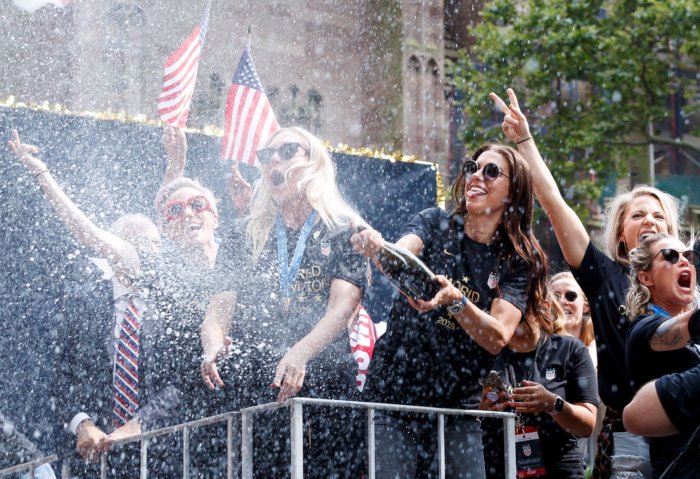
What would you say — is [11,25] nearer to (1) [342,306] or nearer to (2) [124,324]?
(2) [124,324]

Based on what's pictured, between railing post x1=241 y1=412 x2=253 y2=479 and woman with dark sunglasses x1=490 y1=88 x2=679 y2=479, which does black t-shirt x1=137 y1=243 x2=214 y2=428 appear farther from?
woman with dark sunglasses x1=490 y1=88 x2=679 y2=479

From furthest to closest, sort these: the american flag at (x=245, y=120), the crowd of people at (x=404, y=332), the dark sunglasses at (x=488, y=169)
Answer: the american flag at (x=245, y=120) → the dark sunglasses at (x=488, y=169) → the crowd of people at (x=404, y=332)

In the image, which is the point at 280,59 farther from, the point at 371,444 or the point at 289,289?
the point at 371,444

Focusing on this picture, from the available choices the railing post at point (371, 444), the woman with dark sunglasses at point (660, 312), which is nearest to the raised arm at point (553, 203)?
the woman with dark sunglasses at point (660, 312)

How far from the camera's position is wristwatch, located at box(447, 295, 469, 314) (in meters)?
4.13

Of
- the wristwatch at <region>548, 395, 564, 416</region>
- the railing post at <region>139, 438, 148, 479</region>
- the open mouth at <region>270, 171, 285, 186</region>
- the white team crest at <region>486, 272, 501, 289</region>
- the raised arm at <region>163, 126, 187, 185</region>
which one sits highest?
the raised arm at <region>163, 126, 187, 185</region>

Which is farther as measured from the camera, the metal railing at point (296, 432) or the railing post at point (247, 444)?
the railing post at point (247, 444)

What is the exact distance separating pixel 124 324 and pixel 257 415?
1744 mm

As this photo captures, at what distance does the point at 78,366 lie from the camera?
5.73 m

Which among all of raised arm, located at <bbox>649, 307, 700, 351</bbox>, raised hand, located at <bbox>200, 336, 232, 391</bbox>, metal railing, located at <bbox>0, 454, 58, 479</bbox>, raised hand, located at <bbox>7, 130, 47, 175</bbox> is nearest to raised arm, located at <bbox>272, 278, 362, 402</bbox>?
raised hand, located at <bbox>200, 336, 232, 391</bbox>

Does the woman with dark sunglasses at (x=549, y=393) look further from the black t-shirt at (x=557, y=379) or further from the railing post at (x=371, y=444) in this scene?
the railing post at (x=371, y=444)

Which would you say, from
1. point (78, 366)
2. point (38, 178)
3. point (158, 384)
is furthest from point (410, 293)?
point (38, 178)

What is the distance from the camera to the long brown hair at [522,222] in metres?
4.55

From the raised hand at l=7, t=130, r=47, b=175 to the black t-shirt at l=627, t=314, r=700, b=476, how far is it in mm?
3695
